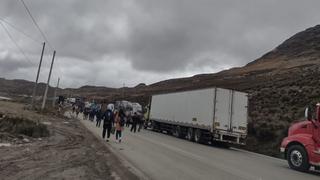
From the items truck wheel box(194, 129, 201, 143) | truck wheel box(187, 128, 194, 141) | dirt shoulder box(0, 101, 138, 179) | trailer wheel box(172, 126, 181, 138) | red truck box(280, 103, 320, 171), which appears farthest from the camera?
trailer wheel box(172, 126, 181, 138)

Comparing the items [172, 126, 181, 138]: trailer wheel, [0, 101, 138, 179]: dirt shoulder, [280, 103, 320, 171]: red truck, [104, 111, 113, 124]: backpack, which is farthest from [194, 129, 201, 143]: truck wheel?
[0, 101, 138, 179]: dirt shoulder

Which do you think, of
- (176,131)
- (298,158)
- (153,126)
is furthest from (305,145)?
(153,126)

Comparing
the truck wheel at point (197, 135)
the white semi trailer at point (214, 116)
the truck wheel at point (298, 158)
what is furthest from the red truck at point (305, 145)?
the truck wheel at point (197, 135)

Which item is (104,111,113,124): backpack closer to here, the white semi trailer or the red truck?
the white semi trailer

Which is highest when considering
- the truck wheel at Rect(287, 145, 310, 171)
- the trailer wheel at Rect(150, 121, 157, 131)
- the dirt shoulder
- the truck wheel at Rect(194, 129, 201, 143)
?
the trailer wheel at Rect(150, 121, 157, 131)

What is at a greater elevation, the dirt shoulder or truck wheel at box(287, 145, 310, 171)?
truck wheel at box(287, 145, 310, 171)

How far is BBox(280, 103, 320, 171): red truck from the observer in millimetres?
16828

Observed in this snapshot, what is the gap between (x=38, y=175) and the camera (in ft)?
35.4

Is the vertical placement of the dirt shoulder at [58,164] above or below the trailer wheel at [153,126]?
below

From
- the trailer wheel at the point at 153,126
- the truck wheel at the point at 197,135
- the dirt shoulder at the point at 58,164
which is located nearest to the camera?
the dirt shoulder at the point at 58,164

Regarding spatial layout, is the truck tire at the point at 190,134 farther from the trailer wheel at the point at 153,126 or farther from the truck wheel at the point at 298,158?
the truck wheel at the point at 298,158

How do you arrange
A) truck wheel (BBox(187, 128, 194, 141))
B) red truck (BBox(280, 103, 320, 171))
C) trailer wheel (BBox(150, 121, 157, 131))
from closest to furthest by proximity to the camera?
red truck (BBox(280, 103, 320, 171)) < truck wheel (BBox(187, 128, 194, 141)) < trailer wheel (BBox(150, 121, 157, 131))

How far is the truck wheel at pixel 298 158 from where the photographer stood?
17.1m

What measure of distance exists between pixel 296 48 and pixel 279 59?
14684mm
